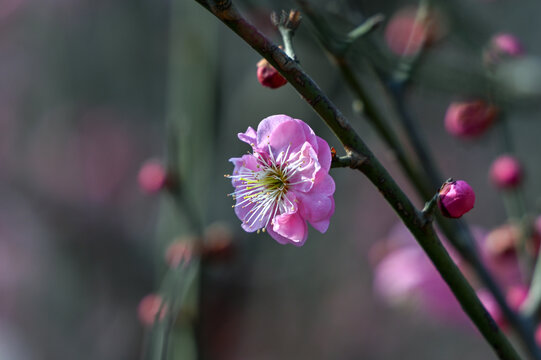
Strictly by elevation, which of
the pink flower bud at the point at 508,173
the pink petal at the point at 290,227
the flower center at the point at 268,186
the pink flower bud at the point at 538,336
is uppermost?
the flower center at the point at 268,186

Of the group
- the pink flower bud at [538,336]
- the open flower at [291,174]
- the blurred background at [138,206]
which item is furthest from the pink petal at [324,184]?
the blurred background at [138,206]

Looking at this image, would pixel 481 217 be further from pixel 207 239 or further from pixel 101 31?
pixel 101 31

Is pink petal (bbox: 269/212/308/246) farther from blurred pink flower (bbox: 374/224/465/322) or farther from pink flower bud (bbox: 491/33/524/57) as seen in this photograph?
blurred pink flower (bbox: 374/224/465/322)

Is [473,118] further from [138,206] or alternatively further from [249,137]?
[138,206]

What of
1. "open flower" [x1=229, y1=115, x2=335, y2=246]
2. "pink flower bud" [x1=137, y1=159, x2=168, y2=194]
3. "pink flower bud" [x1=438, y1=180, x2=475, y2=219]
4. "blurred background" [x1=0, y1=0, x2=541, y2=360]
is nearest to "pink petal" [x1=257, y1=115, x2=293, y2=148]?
"open flower" [x1=229, y1=115, x2=335, y2=246]

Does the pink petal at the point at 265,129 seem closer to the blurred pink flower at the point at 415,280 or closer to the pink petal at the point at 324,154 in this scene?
the pink petal at the point at 324,154

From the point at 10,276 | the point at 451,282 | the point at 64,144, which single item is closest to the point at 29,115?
the point at 64,144
